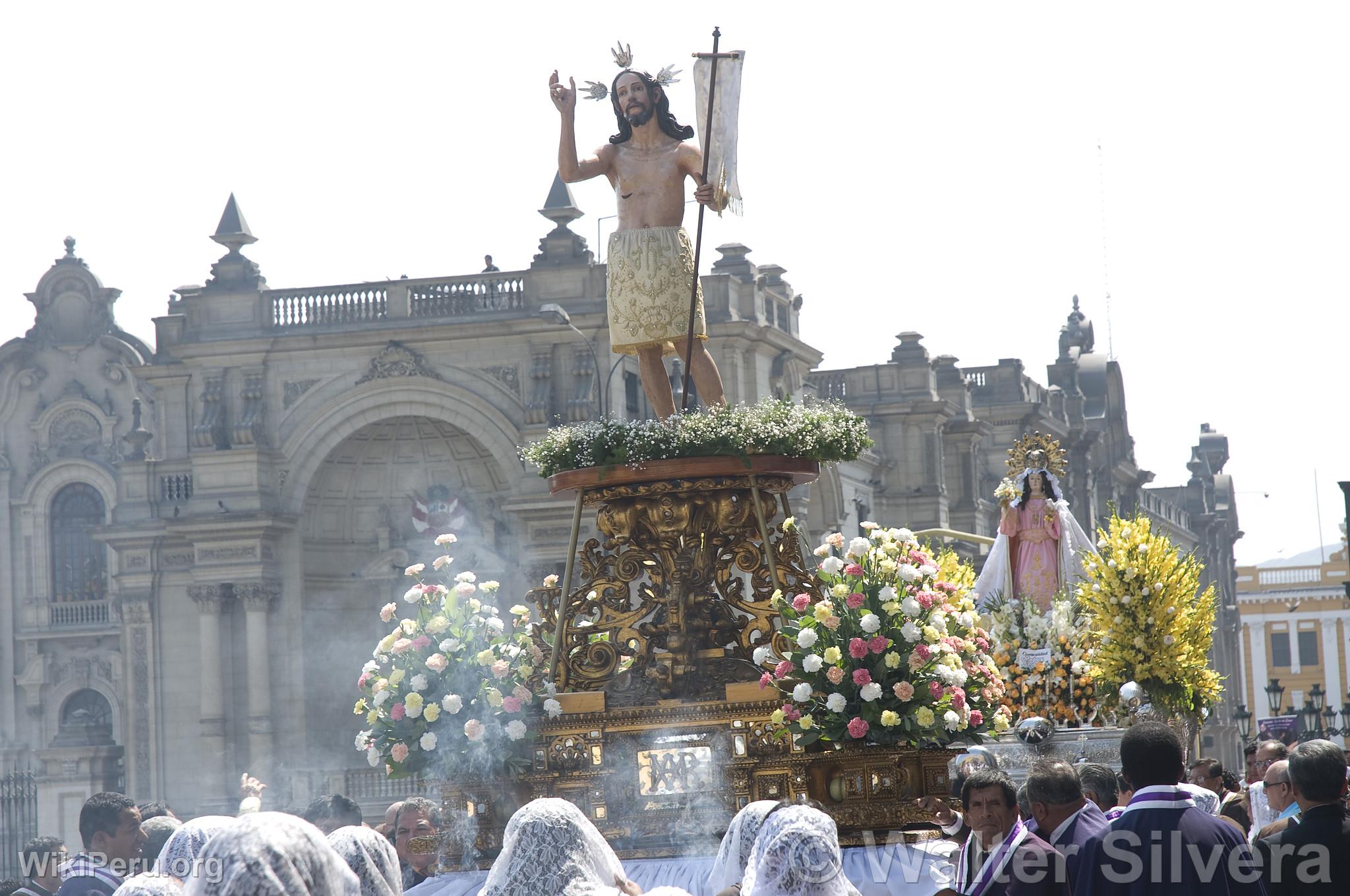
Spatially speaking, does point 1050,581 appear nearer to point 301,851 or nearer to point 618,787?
point 618,787

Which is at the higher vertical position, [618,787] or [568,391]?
[568,391]

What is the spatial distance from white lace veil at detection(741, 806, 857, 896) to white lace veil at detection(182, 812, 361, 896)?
6.31ft

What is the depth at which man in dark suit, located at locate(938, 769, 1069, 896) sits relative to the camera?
7.65 meters

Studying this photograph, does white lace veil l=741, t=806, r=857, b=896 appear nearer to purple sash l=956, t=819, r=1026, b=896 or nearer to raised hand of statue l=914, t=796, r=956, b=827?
purple sash l=956, t=819, r=1026, b=896

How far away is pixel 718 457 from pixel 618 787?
2.08 meters

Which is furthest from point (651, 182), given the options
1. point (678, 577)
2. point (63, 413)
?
point (63, 413)

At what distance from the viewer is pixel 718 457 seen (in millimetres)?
12000

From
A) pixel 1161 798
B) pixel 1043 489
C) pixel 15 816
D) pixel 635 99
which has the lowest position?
pixel 15 816

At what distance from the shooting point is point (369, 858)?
6754 mm

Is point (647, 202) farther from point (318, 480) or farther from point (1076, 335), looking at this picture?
point (1076, 335)

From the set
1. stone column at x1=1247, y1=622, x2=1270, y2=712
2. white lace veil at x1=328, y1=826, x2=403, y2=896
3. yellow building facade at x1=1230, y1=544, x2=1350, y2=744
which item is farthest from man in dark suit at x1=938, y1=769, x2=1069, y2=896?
stone column at x1=1247, y1=622, x2=1270, y2=712

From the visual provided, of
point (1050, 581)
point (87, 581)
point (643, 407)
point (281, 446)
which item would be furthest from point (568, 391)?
point (1050, 581)

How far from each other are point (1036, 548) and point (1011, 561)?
0.25 m

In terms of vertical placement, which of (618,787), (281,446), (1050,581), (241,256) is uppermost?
(241,256)
